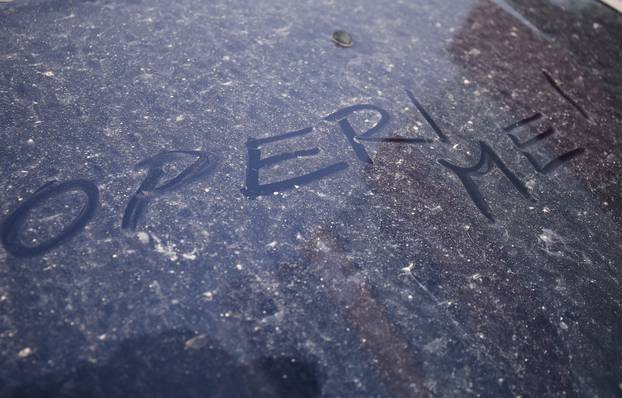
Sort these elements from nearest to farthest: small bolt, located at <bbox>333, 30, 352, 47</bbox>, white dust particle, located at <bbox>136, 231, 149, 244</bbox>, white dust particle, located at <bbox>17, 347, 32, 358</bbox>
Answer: white dust particle, located at <bbox>17, 347, 32, 358</bbox>
white dust particle, located at <bbox>136, 231, 149, 244</bbox>
small bolt, located at <bbox>333, 30, 352, 47</bbox>

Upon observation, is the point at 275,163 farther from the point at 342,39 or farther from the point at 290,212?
the point at 342,39

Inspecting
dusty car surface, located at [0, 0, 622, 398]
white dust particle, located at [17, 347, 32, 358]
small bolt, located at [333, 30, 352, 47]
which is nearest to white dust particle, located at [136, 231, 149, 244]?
dusty car surface, located at [0, 0, 622, 398]

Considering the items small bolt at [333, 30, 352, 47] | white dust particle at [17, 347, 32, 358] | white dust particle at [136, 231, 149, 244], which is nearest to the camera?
white dust particle at [17, 347, 32, 358]

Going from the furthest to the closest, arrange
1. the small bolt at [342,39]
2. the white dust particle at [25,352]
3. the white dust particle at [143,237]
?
the small bolt at [342,39] < the white dust particle at [143,237] < the white dust particle at [25,352]

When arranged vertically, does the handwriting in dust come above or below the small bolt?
below

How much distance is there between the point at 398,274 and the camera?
4.75ft

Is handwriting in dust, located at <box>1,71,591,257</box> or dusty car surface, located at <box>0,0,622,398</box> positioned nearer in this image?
dusty car surface, located at <box>0,0,622,398</box>

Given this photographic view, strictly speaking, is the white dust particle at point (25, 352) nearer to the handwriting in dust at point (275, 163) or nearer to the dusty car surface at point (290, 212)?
the dusty car surface at point (290, 212)

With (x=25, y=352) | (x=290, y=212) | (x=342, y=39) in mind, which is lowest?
(x=25, y=352)

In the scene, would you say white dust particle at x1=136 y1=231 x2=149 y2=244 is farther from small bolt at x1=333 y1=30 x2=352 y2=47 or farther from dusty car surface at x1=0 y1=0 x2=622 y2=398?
small bolt at x1=333 y1=30 x2=352 y2=47

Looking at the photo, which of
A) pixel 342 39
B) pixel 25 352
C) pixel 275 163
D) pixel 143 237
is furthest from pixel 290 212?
pixel 342 39

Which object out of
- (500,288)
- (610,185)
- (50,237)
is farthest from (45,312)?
(610,185)

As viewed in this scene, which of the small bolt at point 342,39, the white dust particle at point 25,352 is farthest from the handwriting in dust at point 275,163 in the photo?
the small bolt at point 342,39

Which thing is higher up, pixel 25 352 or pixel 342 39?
pixel 342 39
